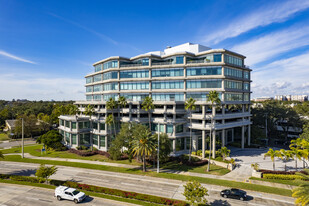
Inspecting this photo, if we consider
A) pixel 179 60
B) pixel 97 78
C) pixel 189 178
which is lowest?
pixel 189 178

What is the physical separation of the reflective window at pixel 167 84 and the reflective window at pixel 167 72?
2.57 metres

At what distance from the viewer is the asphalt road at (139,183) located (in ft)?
93.0

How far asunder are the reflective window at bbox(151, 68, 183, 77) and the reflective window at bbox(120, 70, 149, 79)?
275 cm

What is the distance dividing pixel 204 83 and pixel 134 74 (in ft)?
85.2

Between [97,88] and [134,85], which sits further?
[97,88]

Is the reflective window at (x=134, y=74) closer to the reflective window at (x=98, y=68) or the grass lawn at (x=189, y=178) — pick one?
the reflective window at (x=98, y=68)

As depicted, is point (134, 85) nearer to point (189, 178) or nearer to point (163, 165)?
point (163, 165)

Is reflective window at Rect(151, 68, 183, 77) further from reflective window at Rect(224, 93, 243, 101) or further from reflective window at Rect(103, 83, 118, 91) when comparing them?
reflective window at Rect(224, 93, 243, 101)

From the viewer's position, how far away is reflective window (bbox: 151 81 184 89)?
59659 millimetres

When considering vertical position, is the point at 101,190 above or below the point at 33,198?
above

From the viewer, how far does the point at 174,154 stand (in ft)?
175

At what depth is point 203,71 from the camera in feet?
187

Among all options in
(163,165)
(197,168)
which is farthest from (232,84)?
(163,165)

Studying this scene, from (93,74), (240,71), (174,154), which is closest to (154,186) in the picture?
(174,154)
